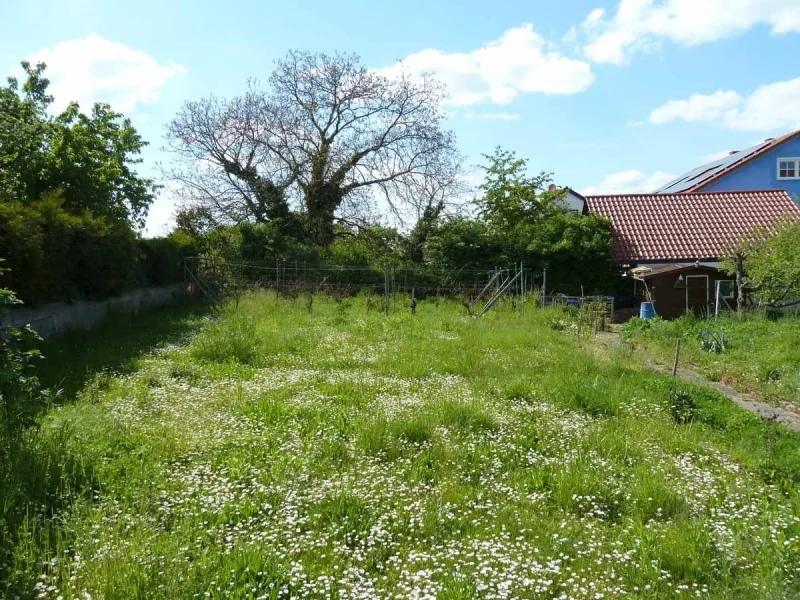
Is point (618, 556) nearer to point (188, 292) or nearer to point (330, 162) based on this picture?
point (188, 292)

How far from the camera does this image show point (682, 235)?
23812mm

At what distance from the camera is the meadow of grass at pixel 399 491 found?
367 cm

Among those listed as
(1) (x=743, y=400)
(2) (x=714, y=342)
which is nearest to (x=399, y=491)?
(1) (x=743, y=400)

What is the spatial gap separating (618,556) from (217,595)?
267 cm

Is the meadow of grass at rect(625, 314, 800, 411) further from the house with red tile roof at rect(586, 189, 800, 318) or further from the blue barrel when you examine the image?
the house with red tile roof at rect(586, 189, 800, 318)

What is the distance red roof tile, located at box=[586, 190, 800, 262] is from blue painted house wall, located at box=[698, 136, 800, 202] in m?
7.90

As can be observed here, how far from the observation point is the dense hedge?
9.88 metres

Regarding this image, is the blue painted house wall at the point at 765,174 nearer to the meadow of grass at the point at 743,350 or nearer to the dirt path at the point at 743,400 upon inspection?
the meadow of grass at the point at 743,350

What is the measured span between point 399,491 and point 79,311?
426 inches

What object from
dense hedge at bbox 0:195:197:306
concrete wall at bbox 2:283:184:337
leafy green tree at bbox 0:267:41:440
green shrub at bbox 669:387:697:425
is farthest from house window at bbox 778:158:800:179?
leafy green tree at bbox 0:267:41:440

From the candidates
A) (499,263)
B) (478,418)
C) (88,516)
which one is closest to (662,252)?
(499,263)

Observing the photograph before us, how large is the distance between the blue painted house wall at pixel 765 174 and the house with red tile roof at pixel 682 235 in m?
7.90

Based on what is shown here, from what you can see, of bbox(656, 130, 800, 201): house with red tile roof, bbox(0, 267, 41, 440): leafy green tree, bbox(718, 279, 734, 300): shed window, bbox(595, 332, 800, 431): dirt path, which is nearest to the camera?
bbox(0, 267, 41, 440): leafy green tree

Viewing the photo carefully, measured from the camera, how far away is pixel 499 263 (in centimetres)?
2264
